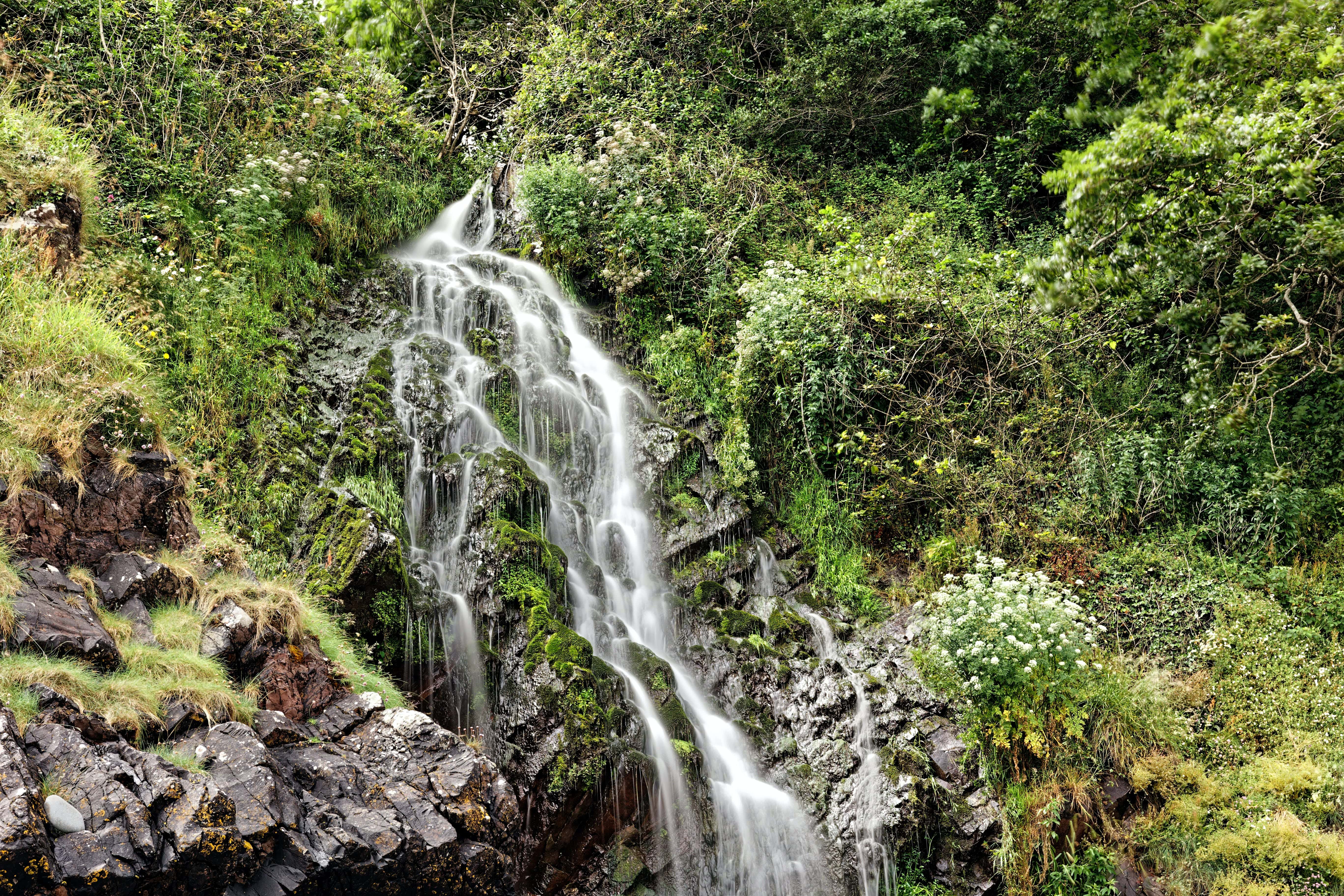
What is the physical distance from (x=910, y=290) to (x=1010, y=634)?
4998mm

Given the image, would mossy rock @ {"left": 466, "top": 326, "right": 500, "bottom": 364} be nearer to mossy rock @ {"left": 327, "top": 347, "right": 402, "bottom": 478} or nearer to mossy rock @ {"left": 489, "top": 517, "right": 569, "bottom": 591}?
mossy rock @ {"left": 327, "top": 347, "right": 402, "bottom": 478}

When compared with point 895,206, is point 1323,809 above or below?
below

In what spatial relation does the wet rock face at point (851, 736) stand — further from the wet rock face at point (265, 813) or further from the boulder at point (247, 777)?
the boulder at point (247, 777)

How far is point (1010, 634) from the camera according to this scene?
7965 mm

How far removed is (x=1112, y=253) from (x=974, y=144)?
8.16m

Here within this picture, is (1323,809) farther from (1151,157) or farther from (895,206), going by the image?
(895,206)

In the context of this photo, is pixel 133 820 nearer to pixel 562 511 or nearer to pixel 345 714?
pixel 345 714

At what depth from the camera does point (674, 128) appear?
14008 mm

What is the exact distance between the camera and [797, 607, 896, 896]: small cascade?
7312 millimetres

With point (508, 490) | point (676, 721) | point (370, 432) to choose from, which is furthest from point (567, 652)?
point (370, 432)

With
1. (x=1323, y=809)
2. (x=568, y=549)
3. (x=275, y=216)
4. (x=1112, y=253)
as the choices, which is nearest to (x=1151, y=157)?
(x=1112, y=253)

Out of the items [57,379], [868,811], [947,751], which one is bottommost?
[868,811]

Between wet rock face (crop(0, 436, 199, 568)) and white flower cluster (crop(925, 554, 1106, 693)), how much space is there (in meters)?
7.18

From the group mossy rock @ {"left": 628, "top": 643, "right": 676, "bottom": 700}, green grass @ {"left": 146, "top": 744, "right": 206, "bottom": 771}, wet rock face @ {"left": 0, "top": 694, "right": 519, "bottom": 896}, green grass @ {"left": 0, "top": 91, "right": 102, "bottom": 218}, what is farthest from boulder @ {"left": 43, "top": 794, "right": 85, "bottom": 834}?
green grass @ {"left": 0, "top": 91, "right": 102, "bottom": 218}
